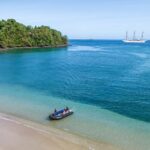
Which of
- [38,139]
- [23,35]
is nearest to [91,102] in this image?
[38,139]

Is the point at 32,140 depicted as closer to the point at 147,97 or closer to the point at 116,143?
the point at 116,143

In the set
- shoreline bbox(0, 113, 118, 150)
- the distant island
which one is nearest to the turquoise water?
shoreline bbox(0, 113, 118, 150)

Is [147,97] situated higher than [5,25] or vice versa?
[5,25]

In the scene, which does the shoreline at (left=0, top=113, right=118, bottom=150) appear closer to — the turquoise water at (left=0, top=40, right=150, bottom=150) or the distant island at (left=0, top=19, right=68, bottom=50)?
the turquoise water at (left=0, top=40, right=150, bottom=150)

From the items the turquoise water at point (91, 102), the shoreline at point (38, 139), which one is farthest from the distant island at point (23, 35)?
the shoreline at point (38, 139)

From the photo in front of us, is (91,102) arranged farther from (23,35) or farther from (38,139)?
(23,35)

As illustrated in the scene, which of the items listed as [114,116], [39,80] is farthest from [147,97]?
[39,80]

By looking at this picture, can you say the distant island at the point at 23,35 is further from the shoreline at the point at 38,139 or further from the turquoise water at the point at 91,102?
the shoreline at the point at 38,139
